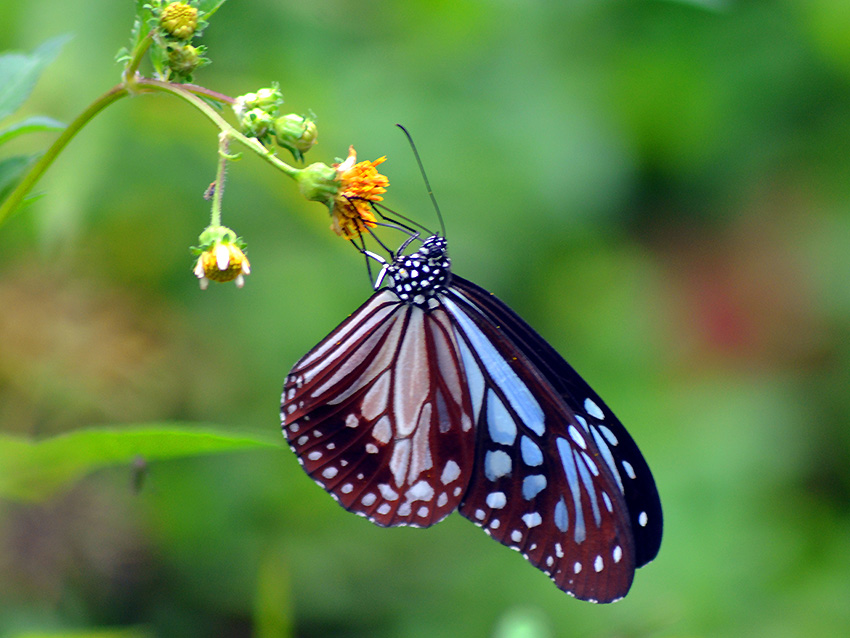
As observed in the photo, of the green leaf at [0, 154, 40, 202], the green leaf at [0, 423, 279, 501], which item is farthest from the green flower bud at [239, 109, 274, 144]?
the green leaf at [0, 423, 279, 501]

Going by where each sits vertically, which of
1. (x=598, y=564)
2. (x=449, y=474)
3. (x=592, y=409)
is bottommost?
(x=598, y=564)

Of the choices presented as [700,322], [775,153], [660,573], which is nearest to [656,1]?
[775,153]

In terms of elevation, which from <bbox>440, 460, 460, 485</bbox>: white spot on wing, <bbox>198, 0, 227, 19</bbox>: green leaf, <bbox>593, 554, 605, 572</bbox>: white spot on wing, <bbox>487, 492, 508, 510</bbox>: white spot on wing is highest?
<bbox>198, 0, 227, 19</bbox>: green leaf

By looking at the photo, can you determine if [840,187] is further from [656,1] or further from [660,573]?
[660,573]

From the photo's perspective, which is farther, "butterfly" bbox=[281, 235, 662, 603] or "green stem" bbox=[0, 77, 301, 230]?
"butterfly" bbox=[281, 235, 662, 603]

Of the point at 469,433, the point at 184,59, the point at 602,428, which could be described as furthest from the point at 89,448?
the point at 602,428

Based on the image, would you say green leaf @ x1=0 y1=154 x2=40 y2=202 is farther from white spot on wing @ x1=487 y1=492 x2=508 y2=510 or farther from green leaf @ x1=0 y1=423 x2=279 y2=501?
white spot on wing @ x1=487 y1=492 x2=508 y2=510

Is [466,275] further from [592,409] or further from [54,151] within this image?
[54,151]
